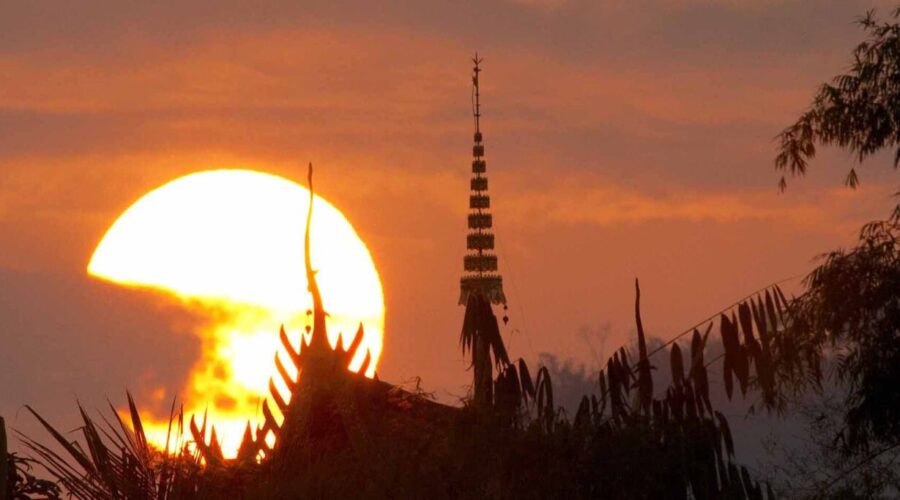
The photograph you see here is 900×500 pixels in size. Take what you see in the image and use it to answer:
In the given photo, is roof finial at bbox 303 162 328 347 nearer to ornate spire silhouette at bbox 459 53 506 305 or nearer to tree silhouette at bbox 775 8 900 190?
tree silhouette at bbox 775 8 900 190

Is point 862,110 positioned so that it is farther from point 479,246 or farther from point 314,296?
point 479,246

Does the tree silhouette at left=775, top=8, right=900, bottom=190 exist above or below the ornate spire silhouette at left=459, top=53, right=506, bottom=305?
below

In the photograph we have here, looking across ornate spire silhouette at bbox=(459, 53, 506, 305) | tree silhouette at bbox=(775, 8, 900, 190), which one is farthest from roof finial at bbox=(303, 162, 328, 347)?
ornate spire silhouette at bbox=(459, 53, 506, 305)

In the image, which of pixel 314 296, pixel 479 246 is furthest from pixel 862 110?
pixel 479 246

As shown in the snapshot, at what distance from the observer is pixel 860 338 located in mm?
32188

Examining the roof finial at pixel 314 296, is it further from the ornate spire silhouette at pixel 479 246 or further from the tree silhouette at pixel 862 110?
the ornate spire silhouette at pixel 479 246

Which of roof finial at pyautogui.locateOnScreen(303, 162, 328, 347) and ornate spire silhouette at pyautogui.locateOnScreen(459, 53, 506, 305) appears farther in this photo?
ornate spire silhouette at pyautogui.locateOnScreen(459, 53, 506, 305)

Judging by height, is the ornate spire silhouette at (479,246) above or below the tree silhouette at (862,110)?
above

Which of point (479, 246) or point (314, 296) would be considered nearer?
point (314, 296)

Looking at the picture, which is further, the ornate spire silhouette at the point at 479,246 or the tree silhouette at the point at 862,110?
the ornate spire silhouette at the point at 479,246

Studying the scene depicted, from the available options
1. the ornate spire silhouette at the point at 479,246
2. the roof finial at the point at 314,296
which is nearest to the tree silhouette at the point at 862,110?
the roof finial at the point at 314,296

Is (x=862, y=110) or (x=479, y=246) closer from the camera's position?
(x=862, y=110)

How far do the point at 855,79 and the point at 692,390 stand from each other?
1226cm

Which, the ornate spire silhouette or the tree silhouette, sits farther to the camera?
the ornate spire silhouette
